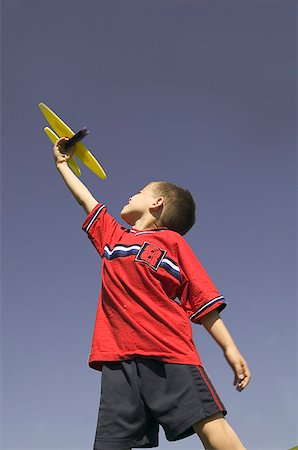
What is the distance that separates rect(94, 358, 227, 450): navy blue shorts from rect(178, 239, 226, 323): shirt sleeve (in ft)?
1.33

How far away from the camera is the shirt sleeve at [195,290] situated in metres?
3.79

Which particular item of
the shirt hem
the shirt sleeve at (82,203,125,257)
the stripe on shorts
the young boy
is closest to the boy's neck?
the young boy

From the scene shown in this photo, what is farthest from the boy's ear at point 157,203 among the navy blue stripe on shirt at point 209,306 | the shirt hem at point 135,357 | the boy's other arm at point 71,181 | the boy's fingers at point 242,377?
the boy's fingers at point 242,377

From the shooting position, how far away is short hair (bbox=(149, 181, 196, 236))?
14.4 ft

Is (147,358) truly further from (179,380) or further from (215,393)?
(215,393)

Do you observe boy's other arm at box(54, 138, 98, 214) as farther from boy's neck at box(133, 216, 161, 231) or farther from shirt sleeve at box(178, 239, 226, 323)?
shirt sleeve at box(178, 239, 226, 323)

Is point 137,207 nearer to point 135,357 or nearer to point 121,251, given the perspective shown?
point 121,251

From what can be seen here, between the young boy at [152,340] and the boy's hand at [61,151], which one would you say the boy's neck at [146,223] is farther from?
the boy's hand at [61,151]

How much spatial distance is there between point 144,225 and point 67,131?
1157mm

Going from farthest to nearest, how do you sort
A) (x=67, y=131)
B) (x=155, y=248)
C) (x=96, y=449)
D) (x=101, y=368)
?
(x=67, y=131), (x=155, y=248), (x=101, y=368), (x=96, y=449)

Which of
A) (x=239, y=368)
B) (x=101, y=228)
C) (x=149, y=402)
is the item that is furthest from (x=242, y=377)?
(x=101, y=228)

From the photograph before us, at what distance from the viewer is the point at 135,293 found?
379 centimetres

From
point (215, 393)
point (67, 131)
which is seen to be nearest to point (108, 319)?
point (215, 393)

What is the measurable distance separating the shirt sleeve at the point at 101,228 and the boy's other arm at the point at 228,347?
935 mm
